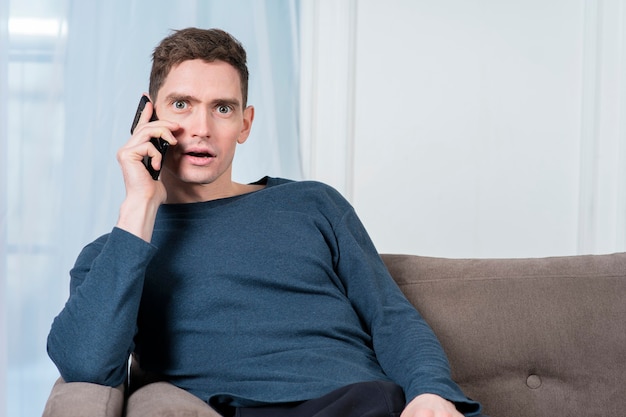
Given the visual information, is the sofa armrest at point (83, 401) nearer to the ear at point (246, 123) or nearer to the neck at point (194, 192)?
the neck at point (194, 192)

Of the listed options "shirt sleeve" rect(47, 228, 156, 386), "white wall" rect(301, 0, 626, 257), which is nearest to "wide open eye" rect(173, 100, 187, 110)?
"shirt sleeve" rect(47, 228, 156, 386)

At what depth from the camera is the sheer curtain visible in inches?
97.1

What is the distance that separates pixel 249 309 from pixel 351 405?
1.05 feet

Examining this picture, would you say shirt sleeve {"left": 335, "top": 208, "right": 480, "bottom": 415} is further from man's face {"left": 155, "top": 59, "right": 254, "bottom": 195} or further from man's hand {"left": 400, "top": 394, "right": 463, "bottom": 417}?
man's face {"left": 155, "top": 59, "right": 254, "bottom": 195}

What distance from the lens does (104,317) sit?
1.61 meters

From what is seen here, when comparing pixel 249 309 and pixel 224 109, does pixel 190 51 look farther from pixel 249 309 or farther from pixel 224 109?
pixel 249 309

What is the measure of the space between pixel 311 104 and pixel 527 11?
804 millimetres

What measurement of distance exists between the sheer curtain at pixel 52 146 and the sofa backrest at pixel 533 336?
3.38 ft

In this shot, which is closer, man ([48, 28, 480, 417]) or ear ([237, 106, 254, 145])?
man ([48, 28, 480, 417])

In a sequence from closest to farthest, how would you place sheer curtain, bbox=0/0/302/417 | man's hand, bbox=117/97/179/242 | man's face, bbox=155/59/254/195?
man's hand, bbox=117/97/179/242
man's face, bbox=155/59/254/195
sheer curtain, bbox=0/0/302/417

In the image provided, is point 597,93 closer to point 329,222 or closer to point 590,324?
point 590,324

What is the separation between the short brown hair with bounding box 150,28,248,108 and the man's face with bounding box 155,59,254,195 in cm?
1

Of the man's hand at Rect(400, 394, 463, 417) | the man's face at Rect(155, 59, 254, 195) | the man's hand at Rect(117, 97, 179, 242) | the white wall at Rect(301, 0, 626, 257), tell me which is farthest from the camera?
the white wall at Rect(301, 0, 626, 257)

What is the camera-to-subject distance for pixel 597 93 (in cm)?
302
